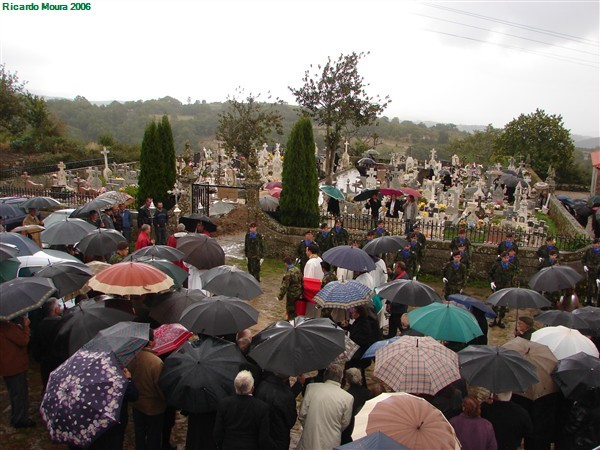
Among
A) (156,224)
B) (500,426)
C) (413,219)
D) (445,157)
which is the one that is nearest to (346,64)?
(413,219)

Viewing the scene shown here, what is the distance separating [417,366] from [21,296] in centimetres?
431

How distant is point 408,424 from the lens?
4227 mm

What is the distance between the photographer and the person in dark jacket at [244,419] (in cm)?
481

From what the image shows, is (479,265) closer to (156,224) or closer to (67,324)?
(156,224)

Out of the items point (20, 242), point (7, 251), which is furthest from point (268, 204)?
point (7, 251)

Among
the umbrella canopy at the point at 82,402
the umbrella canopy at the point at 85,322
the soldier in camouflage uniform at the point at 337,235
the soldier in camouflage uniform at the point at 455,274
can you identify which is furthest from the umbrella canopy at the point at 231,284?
the soldier in camouflage uniform at the point at 337,235

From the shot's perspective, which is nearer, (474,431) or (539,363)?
(474,431)

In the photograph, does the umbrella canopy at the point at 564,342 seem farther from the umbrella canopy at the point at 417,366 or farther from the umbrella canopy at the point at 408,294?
the umbrella canopy at the point at 417,366

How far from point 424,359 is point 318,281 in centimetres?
398

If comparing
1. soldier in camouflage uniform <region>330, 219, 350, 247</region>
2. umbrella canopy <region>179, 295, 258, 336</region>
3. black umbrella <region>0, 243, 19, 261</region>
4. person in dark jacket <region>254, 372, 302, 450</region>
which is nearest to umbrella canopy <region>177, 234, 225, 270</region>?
black umbrella <region>0, 243, 19, 261</region>

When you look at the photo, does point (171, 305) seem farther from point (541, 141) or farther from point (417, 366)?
point (541, 141)

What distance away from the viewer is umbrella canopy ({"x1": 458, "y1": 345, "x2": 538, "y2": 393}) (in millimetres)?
5199

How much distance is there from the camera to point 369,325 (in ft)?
23.5

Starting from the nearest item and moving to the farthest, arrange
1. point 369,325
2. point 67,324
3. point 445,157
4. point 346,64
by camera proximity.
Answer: point 67,324, point 369,325, point 346,64, point 445,157
